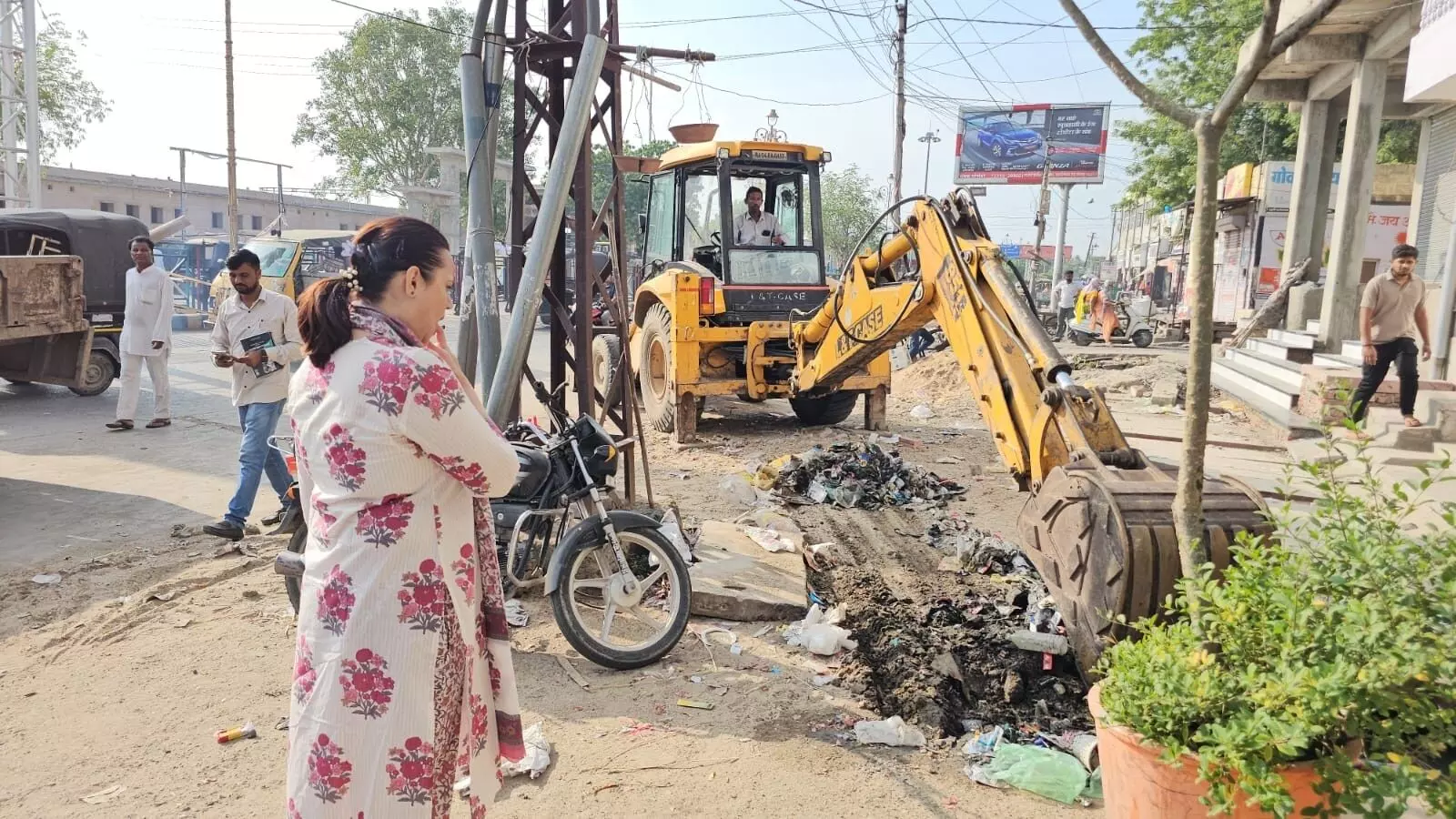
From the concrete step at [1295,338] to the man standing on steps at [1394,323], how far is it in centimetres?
331

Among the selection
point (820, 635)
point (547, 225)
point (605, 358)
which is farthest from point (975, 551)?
point (605, 358)

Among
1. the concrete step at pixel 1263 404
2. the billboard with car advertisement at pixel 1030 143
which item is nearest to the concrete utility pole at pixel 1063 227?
the billboard with car advertisement at pixel 1030 143

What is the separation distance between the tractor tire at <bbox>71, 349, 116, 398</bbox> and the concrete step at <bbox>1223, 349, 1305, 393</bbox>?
14.1 m

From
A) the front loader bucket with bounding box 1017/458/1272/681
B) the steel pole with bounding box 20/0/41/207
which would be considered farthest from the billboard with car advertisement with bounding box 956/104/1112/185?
the front loader bucket with bounding box 1017/458/1272/681

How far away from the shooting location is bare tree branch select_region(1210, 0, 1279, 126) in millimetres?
2086

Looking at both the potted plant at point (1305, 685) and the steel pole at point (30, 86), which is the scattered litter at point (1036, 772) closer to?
the potted plant at point (1305, 685)

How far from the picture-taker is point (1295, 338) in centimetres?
1155

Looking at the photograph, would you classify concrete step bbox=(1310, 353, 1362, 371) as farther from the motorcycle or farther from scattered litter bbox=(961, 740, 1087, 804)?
the motorcycle

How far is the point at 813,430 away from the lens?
973cm

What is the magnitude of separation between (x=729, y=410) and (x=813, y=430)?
1699 mm

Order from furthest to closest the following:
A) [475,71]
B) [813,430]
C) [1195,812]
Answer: [813,430] < [475,71] < [1195,812]

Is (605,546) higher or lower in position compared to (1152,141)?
lower

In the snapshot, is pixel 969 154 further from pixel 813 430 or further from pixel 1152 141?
pixel 813 430

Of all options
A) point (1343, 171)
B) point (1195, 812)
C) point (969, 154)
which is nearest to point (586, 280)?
point (1195, 812)
